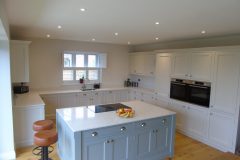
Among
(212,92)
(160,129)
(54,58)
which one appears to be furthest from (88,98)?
(212,92)

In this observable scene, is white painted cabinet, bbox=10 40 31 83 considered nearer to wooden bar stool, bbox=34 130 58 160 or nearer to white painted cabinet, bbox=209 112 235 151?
wooden bar stool, bbox=34 130 58 160

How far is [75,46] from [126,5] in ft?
13.0

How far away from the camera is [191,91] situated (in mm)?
4293

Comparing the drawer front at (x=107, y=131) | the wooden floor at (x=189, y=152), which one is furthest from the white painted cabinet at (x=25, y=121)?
the drawer front at (x=107, y=131)

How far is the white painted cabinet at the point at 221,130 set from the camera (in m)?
3.60

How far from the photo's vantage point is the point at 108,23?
10.1 ft

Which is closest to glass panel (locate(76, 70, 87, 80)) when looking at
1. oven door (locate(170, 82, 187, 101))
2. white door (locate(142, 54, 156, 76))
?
white door (locate(142, 54, 156, 76))

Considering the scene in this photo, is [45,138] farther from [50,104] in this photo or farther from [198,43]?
[198,43]

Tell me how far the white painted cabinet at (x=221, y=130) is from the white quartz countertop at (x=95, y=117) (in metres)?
1.33

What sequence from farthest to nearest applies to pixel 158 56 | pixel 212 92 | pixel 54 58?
pixel 54 58 < pixel 158 56 < pixel 212 92

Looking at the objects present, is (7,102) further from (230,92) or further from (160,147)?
Answer: (230,92)

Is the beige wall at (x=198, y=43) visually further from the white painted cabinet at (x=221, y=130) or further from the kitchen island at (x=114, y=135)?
the kitchen island at (x=114, y=135)

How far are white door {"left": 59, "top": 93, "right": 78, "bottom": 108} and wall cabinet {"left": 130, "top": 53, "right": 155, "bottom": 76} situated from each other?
2.27 meters

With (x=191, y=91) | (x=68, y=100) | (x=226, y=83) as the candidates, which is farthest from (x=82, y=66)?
(x=226, y=83)
